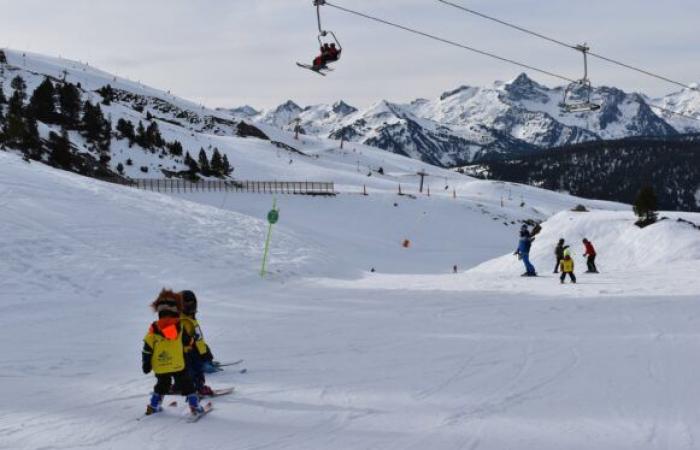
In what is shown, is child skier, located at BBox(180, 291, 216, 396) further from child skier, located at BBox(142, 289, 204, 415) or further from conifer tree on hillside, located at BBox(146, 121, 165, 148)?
conifer tree on hillside, located at BBox(146, 121, 165, 148)

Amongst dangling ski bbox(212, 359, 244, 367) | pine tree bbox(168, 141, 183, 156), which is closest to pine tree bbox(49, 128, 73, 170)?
pine tree bbox(168, 141, 183, 156)

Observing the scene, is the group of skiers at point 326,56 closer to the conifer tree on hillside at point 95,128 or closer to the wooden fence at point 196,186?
the wooden fence at point 196,186

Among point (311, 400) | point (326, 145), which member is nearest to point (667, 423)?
point (311, 400)

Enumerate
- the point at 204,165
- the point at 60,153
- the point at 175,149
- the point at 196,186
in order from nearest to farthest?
1. the point at 60,153
2. the point at 196,186
3. the point at 204,165
4. the point at 175,149

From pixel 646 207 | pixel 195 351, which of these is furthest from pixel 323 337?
pixel 646 207

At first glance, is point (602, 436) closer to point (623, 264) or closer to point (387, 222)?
point (623, 264)

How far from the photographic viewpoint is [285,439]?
6156mm

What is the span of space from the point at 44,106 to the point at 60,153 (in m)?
15.5

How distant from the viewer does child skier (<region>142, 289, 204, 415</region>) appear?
688cm

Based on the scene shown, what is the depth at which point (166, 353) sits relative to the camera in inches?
272

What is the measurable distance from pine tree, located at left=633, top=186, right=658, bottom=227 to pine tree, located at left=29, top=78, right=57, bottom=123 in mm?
48762

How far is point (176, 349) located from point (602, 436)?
482 centimetres

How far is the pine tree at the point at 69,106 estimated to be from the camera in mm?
54281

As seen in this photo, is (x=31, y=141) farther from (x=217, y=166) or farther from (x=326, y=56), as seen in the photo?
(x=326, y=56)
